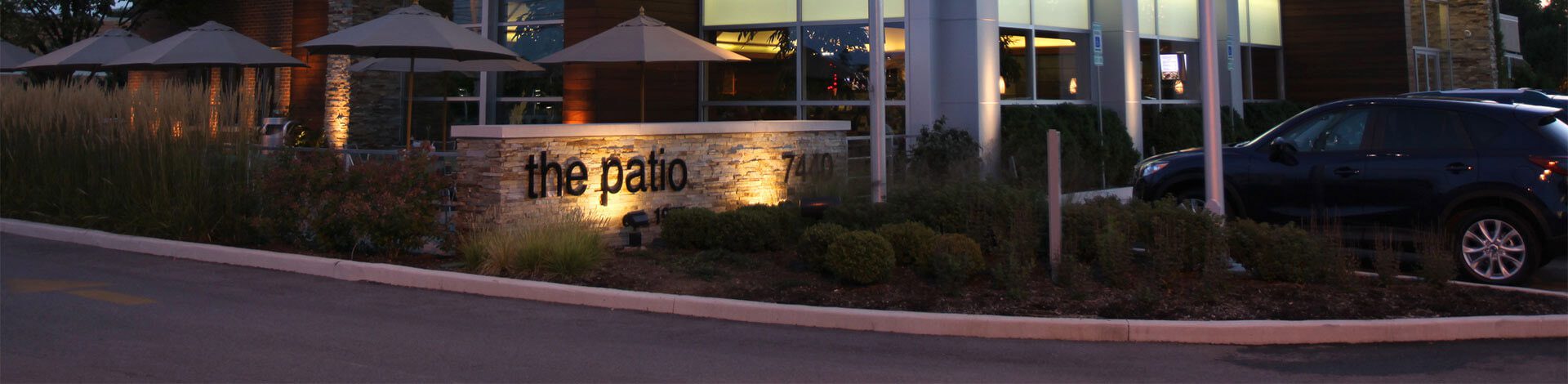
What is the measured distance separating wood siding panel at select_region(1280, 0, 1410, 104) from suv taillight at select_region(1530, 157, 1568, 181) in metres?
18.4

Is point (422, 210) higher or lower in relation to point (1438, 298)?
higher

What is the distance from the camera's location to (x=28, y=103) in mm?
14758

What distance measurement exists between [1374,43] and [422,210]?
22.9 metres

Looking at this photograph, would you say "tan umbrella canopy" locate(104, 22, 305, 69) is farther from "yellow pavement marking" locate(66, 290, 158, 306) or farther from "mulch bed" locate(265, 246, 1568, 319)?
"mulch bed" locate(265, 246, 1568, 319)

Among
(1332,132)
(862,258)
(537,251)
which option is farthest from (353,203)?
(1332,132)

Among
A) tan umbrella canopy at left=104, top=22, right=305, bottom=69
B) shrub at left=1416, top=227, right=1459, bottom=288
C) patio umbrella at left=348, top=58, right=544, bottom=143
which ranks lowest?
shrub at left=1416, top=227, right=1459, bottom=288

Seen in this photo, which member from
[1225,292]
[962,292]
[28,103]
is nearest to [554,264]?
[962,292]

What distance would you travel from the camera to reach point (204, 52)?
18.2 meters

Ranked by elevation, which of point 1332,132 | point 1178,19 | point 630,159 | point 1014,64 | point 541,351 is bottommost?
point 541,351

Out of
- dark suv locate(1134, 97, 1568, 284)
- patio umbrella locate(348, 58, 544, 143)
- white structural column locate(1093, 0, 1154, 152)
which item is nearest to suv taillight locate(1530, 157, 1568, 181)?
dark suv locate(1134, 97, 1568, 284)

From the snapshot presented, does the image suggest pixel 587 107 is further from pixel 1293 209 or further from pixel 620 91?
pixel 1293 209

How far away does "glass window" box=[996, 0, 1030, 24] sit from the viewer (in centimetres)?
1977

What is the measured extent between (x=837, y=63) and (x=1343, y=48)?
45.4 ft

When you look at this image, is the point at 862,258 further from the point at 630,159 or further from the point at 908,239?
the point at 630,159
